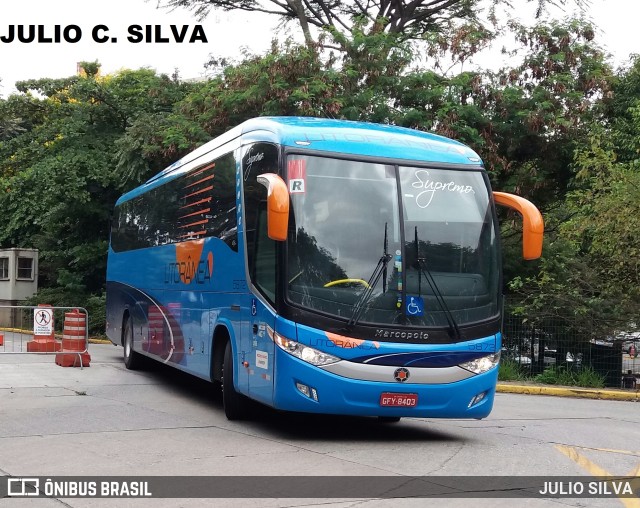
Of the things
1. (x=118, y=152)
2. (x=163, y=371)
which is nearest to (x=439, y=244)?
(x=163, y=371)

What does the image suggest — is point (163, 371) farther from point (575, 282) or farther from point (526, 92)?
point (526, 92)

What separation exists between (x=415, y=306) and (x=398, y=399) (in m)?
1.04

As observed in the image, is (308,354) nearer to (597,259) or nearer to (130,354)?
(130,354)

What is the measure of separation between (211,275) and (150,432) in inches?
118

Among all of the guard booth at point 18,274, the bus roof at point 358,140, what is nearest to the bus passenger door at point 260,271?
the bus roof at point 358,140

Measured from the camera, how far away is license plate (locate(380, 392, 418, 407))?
10.5 meters

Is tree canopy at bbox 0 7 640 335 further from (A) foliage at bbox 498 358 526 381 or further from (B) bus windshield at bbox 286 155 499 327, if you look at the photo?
(B) bus windshield at bbox 286 155 499 327

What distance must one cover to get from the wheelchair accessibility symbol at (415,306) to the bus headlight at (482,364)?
0.80 metres

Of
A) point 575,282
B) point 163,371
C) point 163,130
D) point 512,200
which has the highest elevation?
point 163,130

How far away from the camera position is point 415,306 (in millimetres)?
10672

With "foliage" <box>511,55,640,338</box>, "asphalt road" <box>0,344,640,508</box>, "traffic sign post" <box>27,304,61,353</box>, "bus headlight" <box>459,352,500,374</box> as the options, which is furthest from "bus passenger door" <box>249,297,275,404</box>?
"foliage" <box>511,55,640,338</box>

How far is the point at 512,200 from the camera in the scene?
11.7m

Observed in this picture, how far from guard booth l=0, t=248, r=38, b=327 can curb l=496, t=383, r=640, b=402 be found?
938 inches

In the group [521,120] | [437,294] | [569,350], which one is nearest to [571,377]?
[569,350]
